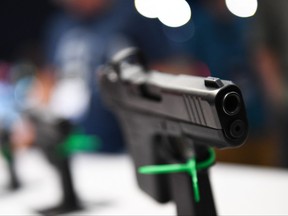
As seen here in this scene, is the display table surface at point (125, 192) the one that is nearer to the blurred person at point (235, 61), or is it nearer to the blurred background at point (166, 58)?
the blurred background at point (166, 58)

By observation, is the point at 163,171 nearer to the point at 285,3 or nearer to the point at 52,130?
the point at 52,130

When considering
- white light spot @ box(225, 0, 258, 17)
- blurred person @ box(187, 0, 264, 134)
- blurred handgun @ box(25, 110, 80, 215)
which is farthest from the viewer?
blurred person @ box(187, 0, 264, 134)

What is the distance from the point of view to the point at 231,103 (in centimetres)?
56

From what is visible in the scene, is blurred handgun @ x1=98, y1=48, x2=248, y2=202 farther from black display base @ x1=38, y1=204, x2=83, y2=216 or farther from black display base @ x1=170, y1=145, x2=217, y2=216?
black display base @ x1=38, y1=204, x2=83, y2=216

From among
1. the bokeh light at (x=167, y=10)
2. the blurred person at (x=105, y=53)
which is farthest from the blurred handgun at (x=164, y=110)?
the bokeh light at (x=167, y=10)

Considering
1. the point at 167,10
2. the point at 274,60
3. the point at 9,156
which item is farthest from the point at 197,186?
the point at 167,10

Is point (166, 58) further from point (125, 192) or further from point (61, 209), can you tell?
point (61, 209)

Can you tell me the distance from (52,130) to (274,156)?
Answer: 1.06m

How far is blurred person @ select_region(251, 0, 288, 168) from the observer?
1.75 m

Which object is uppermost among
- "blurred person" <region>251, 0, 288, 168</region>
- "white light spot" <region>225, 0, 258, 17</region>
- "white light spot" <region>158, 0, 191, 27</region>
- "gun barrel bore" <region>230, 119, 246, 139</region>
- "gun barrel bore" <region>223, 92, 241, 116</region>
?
"white light spot" <region>158, 0, 191, 27</region>

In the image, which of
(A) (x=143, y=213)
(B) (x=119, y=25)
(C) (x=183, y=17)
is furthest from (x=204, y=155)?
(C) (x=183, y=17)

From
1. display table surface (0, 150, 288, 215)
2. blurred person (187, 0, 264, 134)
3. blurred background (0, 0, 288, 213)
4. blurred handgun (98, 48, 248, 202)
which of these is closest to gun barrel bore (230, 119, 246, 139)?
blurred handgun (98, 48, 248, 202)

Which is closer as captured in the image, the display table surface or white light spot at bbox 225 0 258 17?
the display table surface

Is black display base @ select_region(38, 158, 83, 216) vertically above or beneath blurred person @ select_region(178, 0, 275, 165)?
beneath
